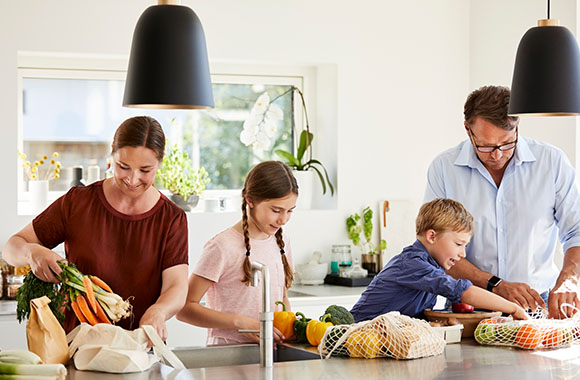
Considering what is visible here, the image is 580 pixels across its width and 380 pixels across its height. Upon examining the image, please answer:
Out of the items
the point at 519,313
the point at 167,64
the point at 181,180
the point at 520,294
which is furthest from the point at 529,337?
the point at 181,180


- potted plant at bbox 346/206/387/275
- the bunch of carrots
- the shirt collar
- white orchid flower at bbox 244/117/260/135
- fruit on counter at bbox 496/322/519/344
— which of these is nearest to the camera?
the bunch of carrots

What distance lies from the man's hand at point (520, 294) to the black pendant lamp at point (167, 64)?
1314 millimetres

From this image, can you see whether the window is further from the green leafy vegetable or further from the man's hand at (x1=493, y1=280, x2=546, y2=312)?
the man's hand at (x1=493, y1=280, x2=546, y2=312)

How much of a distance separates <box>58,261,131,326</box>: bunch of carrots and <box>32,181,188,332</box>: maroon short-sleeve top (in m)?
0.22

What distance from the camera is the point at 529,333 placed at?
96.6 inches

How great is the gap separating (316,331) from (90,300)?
2.21 feet

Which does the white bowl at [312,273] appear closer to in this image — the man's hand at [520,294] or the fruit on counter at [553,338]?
the man's hand at [520,294]

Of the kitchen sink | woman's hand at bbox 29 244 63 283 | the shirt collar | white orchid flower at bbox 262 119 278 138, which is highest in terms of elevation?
white orchid flower at bbox 262 119 278 138

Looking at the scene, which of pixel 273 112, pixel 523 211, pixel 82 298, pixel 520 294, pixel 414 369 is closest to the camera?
pixel 414 369

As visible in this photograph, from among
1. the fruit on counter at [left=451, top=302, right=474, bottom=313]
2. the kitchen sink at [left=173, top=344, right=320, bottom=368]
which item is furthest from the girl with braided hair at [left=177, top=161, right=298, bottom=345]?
the fruit on counter at [left=451, top=302, right=474, bottom=313]

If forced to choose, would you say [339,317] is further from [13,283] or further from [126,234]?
[13,283]

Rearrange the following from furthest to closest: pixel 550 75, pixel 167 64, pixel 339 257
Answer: pixel 339 257 < pixel 550 75 < pixel 167 64

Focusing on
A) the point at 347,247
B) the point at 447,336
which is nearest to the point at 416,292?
the point at 447,336

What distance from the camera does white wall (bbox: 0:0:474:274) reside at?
416cm
